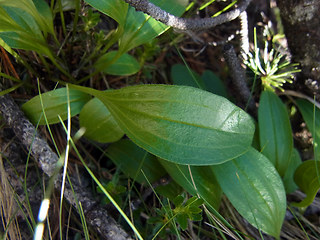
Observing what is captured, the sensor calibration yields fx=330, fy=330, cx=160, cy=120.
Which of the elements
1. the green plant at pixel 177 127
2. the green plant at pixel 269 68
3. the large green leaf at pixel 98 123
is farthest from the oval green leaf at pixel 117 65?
the green plant at pixel 269 68

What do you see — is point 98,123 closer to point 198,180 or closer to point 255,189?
point 198,180

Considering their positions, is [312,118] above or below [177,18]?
below

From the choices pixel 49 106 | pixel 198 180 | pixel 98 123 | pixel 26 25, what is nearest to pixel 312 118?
pixel 198 180

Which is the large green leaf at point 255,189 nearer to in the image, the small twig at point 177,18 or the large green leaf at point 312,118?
the large green leaf at point 312,118

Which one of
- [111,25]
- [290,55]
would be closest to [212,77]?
[290,55]

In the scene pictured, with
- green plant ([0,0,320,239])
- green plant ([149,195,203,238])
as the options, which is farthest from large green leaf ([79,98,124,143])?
green plant ([149,195,203,238])

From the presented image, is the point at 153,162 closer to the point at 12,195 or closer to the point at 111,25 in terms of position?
the point at 12,195

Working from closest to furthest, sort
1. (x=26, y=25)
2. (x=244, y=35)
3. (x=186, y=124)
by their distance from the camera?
(x=186, y=124)
(x=26, y=25)
(x=244, y=35)

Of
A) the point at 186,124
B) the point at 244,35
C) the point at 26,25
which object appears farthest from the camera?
the point at 244,35
